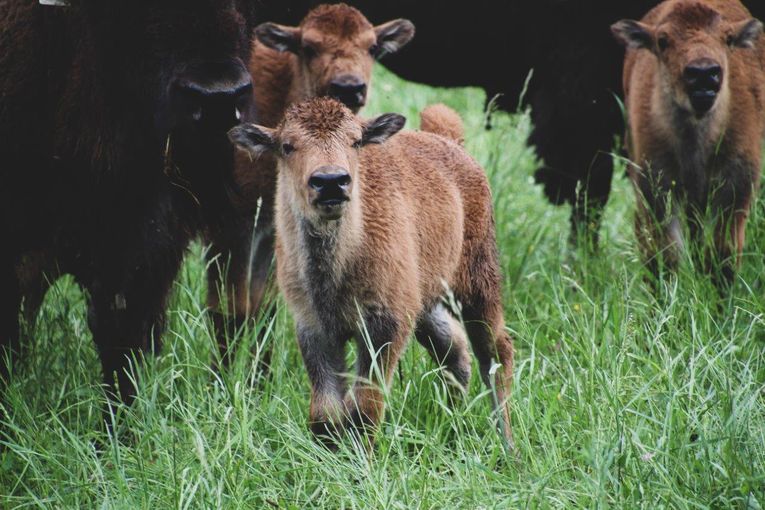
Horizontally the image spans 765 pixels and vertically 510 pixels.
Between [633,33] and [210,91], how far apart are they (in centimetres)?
298

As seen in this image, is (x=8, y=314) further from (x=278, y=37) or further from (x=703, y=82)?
(x=703, y=82)

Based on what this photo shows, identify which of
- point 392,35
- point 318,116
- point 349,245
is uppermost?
point 318,116

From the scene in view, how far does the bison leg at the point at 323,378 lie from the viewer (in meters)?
4.31

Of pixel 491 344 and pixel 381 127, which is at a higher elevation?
pixel 381 127

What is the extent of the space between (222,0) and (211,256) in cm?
192

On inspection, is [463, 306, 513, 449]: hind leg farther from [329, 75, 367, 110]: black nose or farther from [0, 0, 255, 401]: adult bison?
[329, 75, 367, 110]: black nose

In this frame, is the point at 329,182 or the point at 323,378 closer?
the point at 329,182

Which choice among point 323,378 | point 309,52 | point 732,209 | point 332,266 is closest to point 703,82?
point 732,209

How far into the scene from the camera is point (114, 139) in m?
4.42

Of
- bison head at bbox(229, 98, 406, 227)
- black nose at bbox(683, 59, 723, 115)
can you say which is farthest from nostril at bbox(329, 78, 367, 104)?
black nose at bbox(683, 59, 723, 115)

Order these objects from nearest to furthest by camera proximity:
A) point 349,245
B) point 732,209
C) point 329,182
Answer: point 329,182, point 349,245, point 732,209

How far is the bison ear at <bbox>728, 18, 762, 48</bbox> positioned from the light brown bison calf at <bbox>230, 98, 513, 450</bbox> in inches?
89.8

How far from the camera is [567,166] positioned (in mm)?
7344

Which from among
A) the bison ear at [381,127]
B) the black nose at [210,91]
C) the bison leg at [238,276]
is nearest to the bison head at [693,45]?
the bison ear at [381,127]
